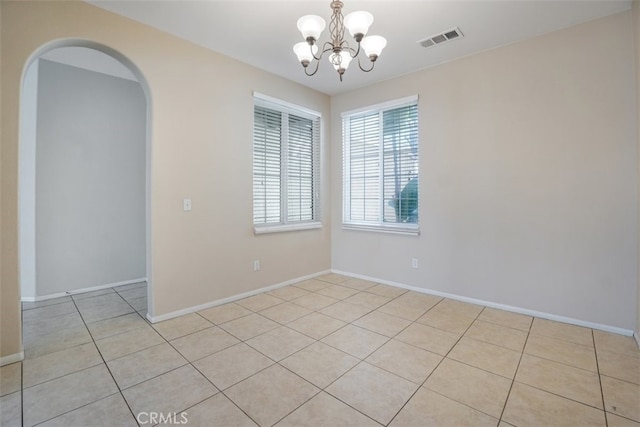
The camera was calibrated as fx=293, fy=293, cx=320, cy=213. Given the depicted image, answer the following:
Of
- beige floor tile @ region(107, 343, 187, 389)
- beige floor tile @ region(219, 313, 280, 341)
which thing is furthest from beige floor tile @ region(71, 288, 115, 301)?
beige floor tile @ region(219, 313, 280, 341)

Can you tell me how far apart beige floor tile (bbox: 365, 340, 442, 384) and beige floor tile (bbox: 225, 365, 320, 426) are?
583 millimetres

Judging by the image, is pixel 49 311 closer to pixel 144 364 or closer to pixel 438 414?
pixel 144 364

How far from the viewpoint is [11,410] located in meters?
1.66

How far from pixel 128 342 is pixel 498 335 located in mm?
3205

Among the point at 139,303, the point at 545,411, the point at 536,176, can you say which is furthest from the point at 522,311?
the point at 139,303

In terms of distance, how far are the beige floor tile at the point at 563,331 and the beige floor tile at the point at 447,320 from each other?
0.56m

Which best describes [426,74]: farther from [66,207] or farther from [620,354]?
[66,207]

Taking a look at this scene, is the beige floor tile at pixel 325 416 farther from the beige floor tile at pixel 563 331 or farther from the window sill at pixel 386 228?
the window sill at pixel 386 228

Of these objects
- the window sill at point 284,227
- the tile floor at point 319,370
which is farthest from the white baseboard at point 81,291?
the window sill at point 284,227

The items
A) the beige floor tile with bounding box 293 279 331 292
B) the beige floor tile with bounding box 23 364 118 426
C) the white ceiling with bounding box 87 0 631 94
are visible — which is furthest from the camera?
the beige floor tile with bounding box 293 279 331 292

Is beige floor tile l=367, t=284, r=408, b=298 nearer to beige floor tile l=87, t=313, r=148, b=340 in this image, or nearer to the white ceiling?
beige floor tile l=87, t=313, r=148, b=340

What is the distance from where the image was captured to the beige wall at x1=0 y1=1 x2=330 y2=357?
7.04ft

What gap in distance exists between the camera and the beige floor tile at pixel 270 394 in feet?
5.47

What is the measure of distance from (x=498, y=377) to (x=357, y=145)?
130 inches
